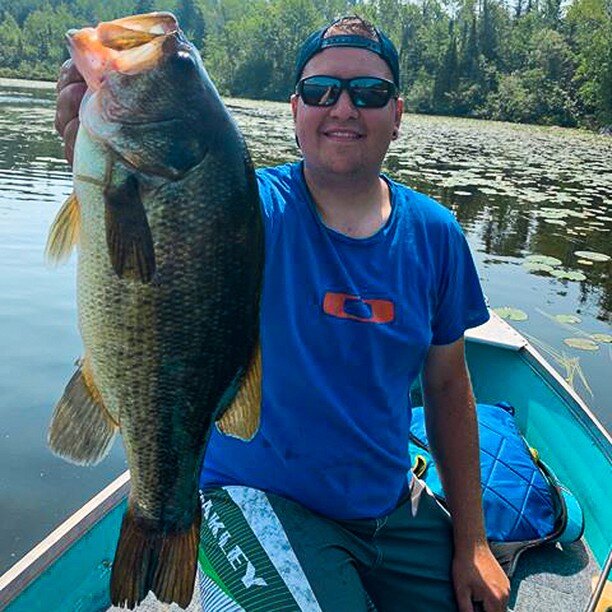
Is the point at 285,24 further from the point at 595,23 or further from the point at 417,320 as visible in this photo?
the point at 417,320

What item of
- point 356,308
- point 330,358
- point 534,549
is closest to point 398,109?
point 356,308

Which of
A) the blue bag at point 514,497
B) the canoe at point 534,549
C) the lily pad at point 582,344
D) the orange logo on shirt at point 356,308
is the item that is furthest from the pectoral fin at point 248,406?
the lily pad at point 582,344

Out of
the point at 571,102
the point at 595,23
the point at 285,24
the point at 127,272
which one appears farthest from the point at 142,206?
the point at 285,24

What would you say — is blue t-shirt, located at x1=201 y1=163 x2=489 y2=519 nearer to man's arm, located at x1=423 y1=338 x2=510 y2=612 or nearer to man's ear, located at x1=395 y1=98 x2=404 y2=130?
man's arm, located at x1=423 y1=338 x2=510 y2=612

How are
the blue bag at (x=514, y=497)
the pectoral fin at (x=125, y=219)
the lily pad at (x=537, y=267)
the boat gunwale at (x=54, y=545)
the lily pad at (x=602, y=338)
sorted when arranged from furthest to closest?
the lily pad at (x=537, y=267)
the lily pad at (x=602, y=338)
the blue bag at (x=514, y=497)
the boat gunwale at (x=54, y=545)
the pectoral fin at (x=125, y=219)

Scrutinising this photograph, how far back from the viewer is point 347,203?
2309 mm

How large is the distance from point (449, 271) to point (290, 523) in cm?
97

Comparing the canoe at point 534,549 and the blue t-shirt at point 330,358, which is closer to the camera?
the blue t-shirt at point 330,358

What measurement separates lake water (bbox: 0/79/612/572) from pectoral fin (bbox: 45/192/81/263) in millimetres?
157

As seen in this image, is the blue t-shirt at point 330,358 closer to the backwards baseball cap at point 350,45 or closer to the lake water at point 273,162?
the backwards baseball cap at point 350,45

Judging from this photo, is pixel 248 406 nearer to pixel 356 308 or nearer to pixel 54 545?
pixel 356 308

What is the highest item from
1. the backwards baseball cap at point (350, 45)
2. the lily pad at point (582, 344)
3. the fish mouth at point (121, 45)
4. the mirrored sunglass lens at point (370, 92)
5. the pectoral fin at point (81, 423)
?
the fish mouth at point (121, 45)

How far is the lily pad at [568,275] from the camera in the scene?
965cm

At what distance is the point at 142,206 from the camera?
151 centimetres
